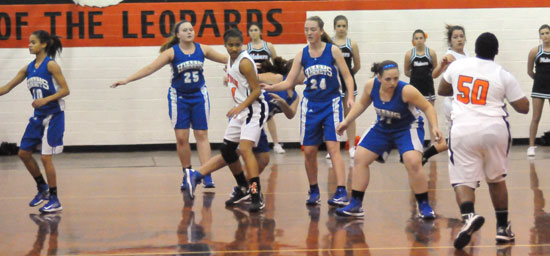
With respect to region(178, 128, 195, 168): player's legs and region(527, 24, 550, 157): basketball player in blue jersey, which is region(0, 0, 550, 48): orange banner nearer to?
region(527, 24, 550, 157): basketball player in blue jersey

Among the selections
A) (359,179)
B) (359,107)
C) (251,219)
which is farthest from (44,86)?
(359,179)

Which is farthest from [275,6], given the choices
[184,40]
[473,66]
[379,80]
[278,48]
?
[473,66]

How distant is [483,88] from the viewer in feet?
20.1

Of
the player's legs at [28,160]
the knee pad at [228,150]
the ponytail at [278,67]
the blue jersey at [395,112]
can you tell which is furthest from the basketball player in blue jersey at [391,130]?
the player's legs at [28,160]

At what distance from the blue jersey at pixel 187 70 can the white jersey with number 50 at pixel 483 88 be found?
392 centimetres

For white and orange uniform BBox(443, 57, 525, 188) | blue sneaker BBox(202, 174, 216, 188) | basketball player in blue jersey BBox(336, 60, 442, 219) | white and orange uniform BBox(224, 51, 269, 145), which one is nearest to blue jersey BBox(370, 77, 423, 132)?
basketball player in blue jersey BBox(336, 60, 442, 219)

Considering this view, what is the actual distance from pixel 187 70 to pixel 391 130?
2981 mm

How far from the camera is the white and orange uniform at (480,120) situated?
6.13 m

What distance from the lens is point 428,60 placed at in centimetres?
1248

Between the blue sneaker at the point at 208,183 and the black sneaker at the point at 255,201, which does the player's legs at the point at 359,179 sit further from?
the blue sneaker at the point at 208,183

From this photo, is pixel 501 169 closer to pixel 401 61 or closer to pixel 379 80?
pixel 379 80

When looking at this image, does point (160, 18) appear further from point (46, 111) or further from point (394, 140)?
point (394, 140)

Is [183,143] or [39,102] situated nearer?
[39,102]

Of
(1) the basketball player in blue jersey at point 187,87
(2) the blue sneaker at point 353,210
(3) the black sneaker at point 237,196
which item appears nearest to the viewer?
(2) the blue sneaker at point 353,210
